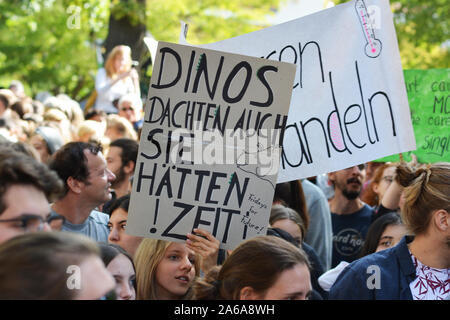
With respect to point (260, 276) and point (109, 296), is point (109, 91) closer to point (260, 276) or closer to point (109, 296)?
point (260, 276)

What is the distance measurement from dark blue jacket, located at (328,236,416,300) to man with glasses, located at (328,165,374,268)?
2.54m

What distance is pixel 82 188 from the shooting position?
5336 millimetres

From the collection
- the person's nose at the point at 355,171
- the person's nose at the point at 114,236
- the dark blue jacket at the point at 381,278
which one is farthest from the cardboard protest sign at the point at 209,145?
the person's nose at the point at 355,171

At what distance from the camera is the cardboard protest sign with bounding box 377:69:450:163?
6.70 m

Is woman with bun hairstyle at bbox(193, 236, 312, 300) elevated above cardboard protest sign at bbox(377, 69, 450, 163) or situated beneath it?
situated beneath

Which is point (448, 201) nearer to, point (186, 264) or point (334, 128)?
point (334, 128)

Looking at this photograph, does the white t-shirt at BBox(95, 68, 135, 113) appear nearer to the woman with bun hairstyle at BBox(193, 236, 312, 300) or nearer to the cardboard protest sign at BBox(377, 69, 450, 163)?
the cardboard protest sign at BBox(377, 69, 450, 163)

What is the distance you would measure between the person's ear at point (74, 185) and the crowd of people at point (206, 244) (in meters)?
0.01

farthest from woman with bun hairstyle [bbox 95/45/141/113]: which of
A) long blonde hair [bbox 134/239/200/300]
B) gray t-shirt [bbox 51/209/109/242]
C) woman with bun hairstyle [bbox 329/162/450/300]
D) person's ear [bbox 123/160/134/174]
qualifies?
woman with bun hairstyle [bbox 329/162/450/300]

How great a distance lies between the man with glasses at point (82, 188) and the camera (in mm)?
5266

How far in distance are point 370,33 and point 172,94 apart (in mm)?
1660

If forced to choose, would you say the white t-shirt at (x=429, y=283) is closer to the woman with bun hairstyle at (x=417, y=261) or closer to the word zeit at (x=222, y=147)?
the woman with bun hairstyle at (x=417, y=261)
